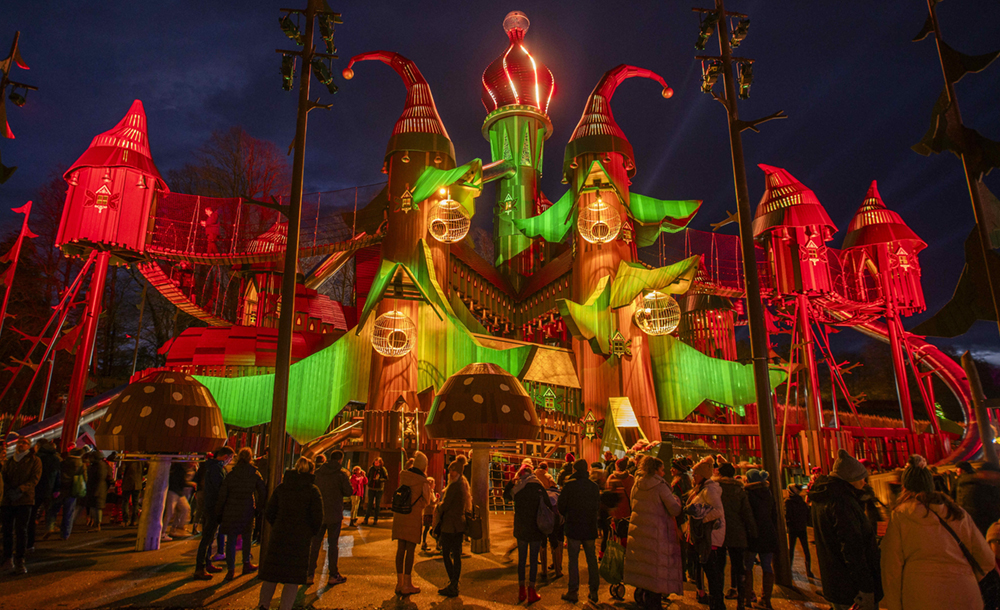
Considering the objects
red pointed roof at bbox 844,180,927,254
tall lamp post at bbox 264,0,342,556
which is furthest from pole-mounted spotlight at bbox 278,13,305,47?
red pointed roof at bbox 844,180,927,254

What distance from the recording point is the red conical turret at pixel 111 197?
59.8ft

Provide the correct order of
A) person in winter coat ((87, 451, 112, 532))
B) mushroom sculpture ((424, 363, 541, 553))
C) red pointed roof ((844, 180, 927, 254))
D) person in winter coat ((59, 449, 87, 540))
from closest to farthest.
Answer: mushroom sculpture ((424, 363, 541, 553)), person in winter coat ((59, 449, 87, 540)), person in winter coat ((87, 451, 112, 532)), red pointed roof ((844, 180, 927, 254))

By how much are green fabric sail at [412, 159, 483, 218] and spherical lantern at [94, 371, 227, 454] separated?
11.1 metres

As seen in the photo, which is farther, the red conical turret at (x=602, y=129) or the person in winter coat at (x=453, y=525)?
the red conical turret at (x=602, y=129)

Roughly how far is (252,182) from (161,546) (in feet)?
77.6

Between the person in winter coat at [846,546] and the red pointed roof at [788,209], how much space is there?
1871 cm

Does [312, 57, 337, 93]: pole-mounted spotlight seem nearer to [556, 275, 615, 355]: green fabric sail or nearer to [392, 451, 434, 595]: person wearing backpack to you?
[392, 451, 434, 595]: person wearing backpack

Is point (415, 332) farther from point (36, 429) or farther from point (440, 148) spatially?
point (36, 429)

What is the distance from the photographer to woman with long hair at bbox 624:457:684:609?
6484 millimetres

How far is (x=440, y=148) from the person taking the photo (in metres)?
21.0

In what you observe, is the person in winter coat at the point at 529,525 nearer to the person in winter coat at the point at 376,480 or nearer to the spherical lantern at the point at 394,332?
the person in winter coat at the point at 376,480

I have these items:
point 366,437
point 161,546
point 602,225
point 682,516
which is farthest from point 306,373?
point 682,516

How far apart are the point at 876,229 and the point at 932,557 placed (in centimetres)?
2334

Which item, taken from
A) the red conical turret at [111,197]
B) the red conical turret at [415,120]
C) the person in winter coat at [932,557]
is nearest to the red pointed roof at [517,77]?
the red conical turret at [415,120]
